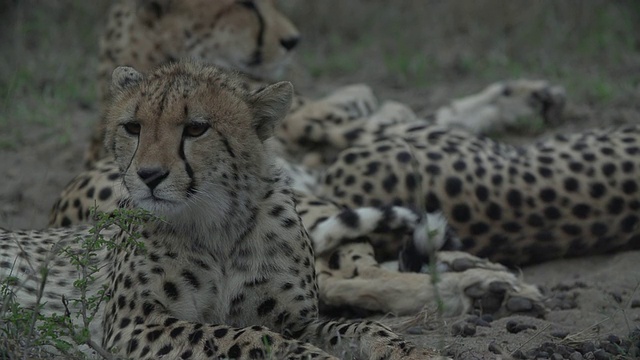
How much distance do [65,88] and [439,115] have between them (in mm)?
2116

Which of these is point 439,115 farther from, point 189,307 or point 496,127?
point 189,307

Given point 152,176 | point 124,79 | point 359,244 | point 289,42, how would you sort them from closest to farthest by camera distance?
point 152,176 → point 124,79 → point 359,244 → point 289,42

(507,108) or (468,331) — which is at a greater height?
(507,108)

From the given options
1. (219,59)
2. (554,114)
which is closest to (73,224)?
(219,59)

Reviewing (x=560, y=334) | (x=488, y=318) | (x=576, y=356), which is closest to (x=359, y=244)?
(x=488, y=318)

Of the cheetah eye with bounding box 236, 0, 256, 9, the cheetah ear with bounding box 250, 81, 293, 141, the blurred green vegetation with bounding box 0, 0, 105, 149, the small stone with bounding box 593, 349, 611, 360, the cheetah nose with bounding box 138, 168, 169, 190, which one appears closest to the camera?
the cheetah nose with bounding box 138, 168, 169, 190

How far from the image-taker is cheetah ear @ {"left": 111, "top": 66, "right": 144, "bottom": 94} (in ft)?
11.0

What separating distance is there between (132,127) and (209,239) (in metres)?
0.37

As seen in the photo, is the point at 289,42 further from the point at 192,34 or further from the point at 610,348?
the point at 610,348

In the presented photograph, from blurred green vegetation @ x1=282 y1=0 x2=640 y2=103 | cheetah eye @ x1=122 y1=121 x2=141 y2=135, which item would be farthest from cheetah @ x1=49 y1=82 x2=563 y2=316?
blurred green vegetation @ x1=282 y1=0 x2=640 y2=103

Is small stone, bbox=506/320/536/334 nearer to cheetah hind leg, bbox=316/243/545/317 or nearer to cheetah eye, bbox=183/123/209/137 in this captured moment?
cheetah hind leg, bbox=316/243/545/317

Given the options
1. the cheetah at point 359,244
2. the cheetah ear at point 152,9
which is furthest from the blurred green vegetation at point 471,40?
the cheetah at point 359,244

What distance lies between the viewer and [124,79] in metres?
3.36

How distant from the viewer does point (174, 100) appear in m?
3.05
